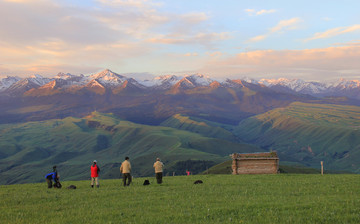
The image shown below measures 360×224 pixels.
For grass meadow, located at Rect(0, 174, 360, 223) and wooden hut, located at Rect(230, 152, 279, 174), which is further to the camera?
wooden hut, located at Rect(230, 152, 279, 174)

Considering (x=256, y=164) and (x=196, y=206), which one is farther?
(x=256, y=164)

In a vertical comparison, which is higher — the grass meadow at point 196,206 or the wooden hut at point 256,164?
the grass meadow at point 196,206

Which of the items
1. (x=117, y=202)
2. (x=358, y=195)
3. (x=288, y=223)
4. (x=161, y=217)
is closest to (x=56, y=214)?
(x=117, y=202)

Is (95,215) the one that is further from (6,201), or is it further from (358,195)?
(358,195)

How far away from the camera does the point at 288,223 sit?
15930 mm

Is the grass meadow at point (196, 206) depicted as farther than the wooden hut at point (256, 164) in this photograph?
No

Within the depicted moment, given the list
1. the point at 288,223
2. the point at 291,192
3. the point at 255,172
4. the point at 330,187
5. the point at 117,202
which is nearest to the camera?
the point at 288,223

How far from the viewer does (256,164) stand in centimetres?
5175

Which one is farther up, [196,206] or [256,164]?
[196,206]

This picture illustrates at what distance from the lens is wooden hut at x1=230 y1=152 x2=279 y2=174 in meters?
51.3

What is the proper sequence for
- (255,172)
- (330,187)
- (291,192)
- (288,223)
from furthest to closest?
(255,172)
(330,187)
(291,192)
(288,223)

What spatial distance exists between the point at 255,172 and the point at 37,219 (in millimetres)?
37309

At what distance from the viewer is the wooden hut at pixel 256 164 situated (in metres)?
51.3

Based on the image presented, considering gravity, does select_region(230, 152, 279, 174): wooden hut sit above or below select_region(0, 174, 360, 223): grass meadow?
below
